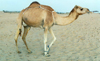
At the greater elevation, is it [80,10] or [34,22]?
[80,10]

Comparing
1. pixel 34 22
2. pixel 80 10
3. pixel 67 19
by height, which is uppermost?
pixel 80 10

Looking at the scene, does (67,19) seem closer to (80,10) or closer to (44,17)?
(80,10)

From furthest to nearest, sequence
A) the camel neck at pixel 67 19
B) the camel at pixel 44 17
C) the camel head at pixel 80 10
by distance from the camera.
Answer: the camel at pixel 44 17 → the camel neck at pixel 67 19 → the camel head at pixel 80 10

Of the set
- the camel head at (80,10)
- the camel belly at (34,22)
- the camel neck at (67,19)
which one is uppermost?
the camel head at (80,10)

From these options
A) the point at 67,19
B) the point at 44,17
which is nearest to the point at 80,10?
the point at 67,19

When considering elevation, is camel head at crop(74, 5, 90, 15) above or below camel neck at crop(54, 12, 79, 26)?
above

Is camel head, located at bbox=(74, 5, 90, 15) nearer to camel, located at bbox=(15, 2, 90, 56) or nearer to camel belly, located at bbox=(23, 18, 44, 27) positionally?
camel, located at bbox=(15, 2, 90, 56)

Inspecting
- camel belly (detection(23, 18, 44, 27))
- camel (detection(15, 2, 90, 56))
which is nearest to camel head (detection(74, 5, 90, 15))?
camel (detection(15, 2, 90, 56))

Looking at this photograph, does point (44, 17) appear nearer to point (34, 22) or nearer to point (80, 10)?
point (34, 22)

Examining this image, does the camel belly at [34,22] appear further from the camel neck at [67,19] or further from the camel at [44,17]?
the camel neck at [67,19]

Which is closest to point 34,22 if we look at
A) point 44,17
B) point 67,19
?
point 44,17

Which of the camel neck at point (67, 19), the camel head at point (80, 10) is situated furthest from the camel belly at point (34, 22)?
the camel head at point (80, 10)

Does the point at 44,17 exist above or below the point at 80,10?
below

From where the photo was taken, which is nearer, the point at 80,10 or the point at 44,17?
the point at 80,10
